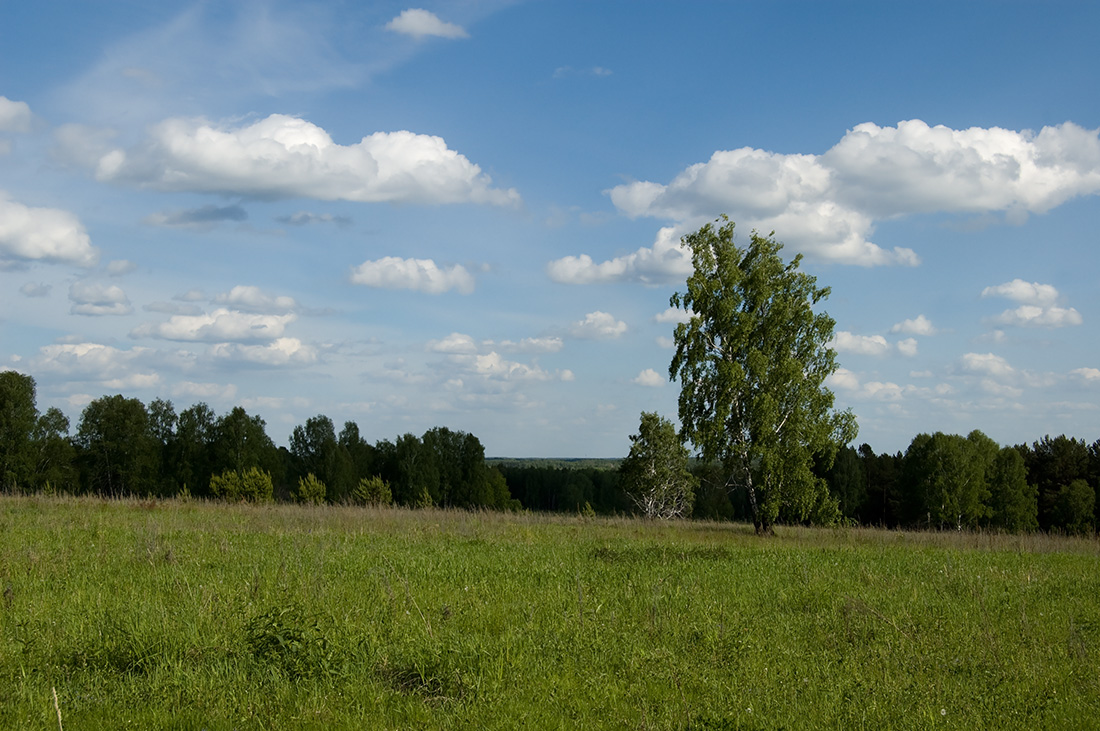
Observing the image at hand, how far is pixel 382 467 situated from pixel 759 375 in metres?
58.2

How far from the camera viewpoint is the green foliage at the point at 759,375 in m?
24.8

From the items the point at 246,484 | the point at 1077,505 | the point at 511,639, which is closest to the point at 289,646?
the point at 511,639

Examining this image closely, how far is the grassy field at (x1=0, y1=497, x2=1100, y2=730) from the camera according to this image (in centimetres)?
589

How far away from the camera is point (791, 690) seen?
21.1ft

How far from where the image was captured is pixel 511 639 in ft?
24.7

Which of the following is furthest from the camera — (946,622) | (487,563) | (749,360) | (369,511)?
(749,360)

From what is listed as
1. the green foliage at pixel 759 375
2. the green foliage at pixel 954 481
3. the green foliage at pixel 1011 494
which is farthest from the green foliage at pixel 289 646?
the green foliage at pixel 1011 494

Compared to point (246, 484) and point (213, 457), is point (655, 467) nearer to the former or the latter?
point (246, 484)

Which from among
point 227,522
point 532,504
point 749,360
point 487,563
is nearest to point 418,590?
point 487,563

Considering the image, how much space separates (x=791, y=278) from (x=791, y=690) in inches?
843

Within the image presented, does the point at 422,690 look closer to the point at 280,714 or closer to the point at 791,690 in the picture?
the point at 280,714

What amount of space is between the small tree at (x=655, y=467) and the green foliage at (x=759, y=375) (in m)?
13.9

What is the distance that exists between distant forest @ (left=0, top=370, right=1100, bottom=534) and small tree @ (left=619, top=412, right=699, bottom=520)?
160 centimetres

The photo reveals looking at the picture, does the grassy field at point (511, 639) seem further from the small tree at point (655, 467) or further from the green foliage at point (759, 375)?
the small tree at point (655, 467)
